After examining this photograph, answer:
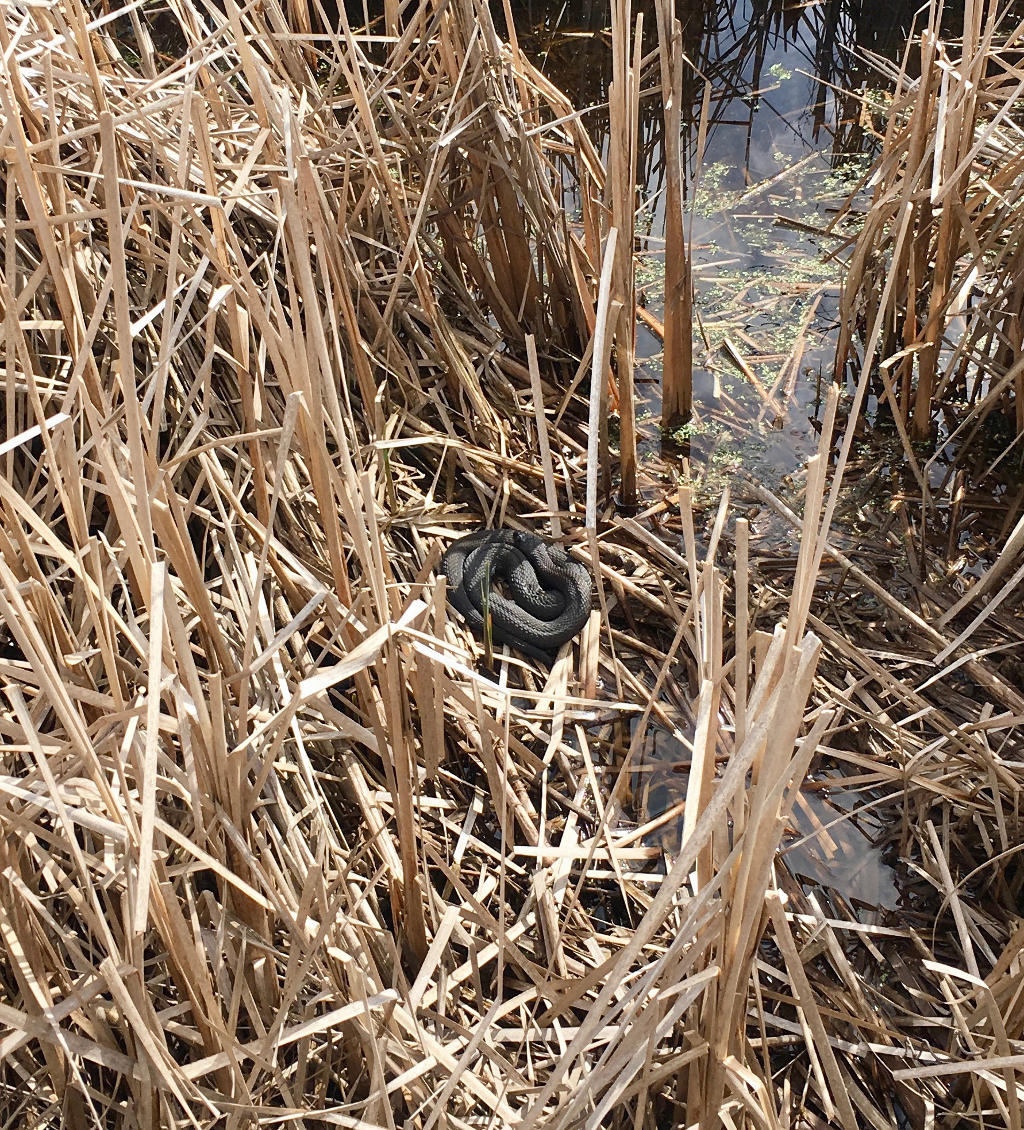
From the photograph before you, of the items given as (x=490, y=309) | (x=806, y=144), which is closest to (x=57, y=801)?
(x=490, y=309)

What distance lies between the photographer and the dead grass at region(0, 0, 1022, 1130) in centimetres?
136

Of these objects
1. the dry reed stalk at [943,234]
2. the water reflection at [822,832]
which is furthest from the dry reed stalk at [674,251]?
the water reflection at [822,832]

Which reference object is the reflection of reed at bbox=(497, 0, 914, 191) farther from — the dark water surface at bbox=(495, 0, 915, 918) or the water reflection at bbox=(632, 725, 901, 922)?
the water reflection at bbox=(632, 725, 901, 922)

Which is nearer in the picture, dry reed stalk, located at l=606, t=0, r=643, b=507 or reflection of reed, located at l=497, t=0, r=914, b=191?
dry reed stalk, located at l=606, t=0, r=643, b=507

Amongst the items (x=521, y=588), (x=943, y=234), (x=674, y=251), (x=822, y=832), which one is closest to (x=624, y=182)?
(x=674, y=251)

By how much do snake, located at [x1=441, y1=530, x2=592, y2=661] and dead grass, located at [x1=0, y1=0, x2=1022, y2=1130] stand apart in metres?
0.08

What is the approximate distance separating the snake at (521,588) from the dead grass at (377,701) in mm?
82

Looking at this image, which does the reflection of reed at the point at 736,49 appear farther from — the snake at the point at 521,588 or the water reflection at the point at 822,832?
the water reflection at the point at 822,832

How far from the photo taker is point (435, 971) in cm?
208

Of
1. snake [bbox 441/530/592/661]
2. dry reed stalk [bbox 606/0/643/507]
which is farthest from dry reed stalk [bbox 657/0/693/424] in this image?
snake [bbox 441/530/592/661]

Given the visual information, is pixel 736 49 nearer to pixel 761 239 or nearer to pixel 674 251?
pixel 761 239

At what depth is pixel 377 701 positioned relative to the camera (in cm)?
180

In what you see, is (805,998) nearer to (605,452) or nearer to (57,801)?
(57,801)

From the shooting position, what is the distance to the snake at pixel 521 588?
2975 millimetres
